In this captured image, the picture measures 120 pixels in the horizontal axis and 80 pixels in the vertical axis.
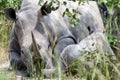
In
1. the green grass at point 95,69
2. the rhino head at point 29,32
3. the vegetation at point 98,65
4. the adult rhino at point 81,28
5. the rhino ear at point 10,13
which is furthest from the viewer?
the rhino ear at point 10,13

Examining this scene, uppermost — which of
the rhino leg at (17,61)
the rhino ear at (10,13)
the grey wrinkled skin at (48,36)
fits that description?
the rhino ear at (10,13)

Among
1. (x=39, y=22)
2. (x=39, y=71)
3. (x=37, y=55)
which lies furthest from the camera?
(x=39, y=22)

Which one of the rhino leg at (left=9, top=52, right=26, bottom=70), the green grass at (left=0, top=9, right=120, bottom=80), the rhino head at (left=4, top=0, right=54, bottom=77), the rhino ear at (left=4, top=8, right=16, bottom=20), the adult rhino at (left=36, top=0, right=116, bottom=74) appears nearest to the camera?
the green grass at (left=0, top=9, right=120, bottom=80)

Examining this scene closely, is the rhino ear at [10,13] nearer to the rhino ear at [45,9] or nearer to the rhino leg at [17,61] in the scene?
the rhino ear at [45,9]

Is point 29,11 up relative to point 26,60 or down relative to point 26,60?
up

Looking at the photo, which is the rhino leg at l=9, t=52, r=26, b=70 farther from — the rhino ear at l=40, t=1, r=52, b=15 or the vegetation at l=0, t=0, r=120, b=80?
the vegetation at l=0, t=0, r=120, b=80

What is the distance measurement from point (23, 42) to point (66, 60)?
2.13 ft

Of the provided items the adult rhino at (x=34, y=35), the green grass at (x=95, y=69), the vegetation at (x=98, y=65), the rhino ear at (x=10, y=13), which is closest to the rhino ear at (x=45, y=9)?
the adult rhino at (x=34, y=35)

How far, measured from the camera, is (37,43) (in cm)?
708

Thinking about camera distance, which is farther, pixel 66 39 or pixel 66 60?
pixel 66 39

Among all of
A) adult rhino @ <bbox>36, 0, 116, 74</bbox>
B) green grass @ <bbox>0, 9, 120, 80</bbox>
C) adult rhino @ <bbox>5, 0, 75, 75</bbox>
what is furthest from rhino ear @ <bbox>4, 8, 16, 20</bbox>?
green grass @ <bbox>0, 9, 120, 80</bbox>

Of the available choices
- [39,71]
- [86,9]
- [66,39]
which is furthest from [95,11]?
[39,71]

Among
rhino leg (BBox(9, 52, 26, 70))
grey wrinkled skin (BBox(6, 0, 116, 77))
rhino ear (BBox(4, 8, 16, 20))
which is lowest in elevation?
rhino leg (BBox(9, 52, 26, 70))

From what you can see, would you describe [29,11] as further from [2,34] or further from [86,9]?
[2,34]
